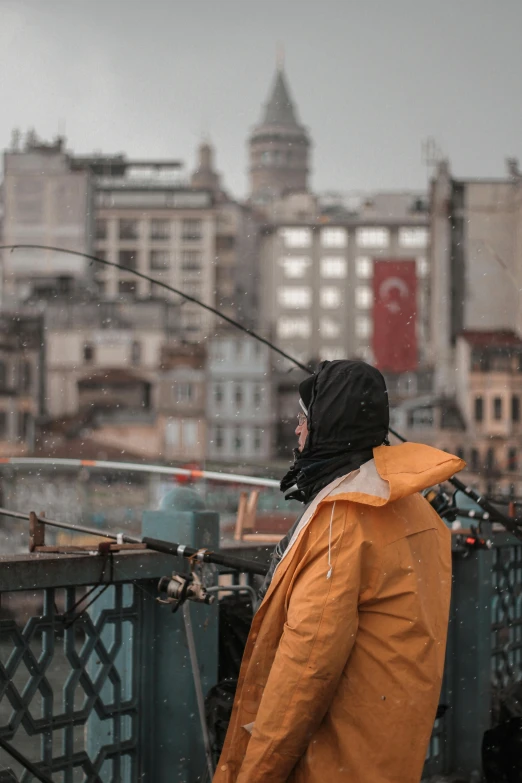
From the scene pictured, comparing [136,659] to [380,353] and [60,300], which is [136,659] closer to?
[60,300]

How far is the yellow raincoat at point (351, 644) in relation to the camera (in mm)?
2303

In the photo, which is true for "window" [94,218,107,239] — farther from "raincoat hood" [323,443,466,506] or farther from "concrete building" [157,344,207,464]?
"raincoat hood" [323,443,466,506]

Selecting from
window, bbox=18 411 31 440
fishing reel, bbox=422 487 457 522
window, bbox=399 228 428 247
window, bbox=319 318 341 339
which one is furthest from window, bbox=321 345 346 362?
fishing reel, bbox=422 487 457 522

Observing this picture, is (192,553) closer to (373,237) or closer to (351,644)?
(351,644)

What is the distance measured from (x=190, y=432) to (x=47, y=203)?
2073 centimetres

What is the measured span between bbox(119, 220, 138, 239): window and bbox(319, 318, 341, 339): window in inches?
654

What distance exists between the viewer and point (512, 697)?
4.34 meters

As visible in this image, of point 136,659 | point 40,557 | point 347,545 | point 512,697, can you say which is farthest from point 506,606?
point 347,545

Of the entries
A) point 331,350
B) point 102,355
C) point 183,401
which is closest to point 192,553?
point 183,401

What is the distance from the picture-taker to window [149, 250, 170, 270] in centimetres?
9250

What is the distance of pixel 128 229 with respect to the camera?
93375mm

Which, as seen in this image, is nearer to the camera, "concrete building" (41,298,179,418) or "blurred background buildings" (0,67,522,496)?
"blurred background buildings" (0,67,522,496)

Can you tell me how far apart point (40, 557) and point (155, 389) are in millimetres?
73808

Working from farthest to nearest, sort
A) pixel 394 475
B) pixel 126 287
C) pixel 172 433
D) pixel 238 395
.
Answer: pixel 126 287, pixel 238 395, pixel 172 433, pixel 394 475
